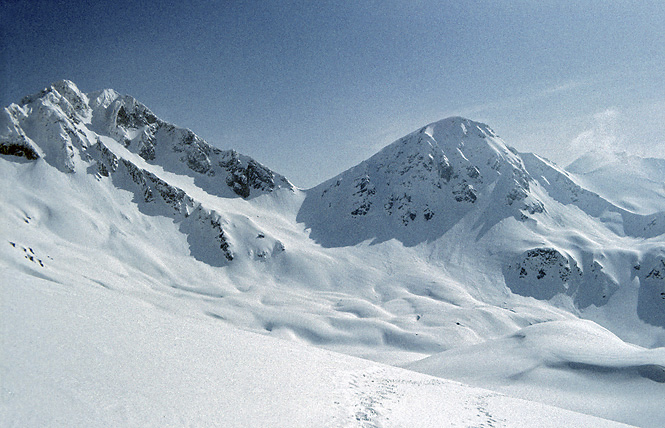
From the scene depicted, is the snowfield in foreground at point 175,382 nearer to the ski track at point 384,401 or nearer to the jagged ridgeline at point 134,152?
the ski track at point 384,401

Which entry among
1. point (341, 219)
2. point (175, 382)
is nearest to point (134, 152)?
point (341, 219)

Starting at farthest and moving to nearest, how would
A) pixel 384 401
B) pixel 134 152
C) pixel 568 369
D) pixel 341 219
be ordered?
pixel 341 219, pixel 134 152, pixel 568 369, pixel 384 401

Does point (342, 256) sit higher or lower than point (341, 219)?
lower

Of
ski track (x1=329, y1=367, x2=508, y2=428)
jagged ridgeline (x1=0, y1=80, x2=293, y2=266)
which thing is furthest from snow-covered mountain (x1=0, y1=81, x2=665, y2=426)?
ski track (x1=329, y1=367, x2=508, y2=428)

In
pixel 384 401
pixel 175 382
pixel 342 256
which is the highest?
pixel 342 256

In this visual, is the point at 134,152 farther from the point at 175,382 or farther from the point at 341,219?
the point at 175,382

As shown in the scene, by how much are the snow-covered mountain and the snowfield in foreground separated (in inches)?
A: 863

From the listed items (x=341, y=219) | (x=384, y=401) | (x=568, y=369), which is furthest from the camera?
(x=341, y=219)

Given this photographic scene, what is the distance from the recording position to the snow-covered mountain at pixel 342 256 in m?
46.2

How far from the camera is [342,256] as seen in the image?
158 m

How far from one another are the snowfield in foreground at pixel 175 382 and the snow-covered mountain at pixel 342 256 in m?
21.9

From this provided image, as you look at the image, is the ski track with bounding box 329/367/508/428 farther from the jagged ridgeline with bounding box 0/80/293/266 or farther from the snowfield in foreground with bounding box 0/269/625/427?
the jagged ridgeline with bounding box 0/80/293/266

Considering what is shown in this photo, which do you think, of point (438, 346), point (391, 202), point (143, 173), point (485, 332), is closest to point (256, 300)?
point (438, 346)

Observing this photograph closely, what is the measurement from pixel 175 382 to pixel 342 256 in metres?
146
